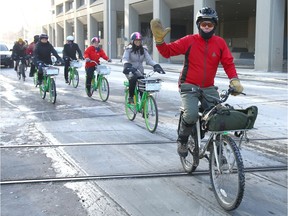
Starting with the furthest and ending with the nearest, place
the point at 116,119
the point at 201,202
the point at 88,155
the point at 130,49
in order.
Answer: the point at 116,119 < the point at 130,49 < the point at 88,155 < the point at 201,202

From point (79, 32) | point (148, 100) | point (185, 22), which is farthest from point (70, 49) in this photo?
point (79, 32)

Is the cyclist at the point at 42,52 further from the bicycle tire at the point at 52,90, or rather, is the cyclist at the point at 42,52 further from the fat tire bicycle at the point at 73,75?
the fat tire bicycle at the point at 73,75

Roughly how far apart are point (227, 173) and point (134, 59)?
16.9ft

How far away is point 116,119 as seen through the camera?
31.1 ft

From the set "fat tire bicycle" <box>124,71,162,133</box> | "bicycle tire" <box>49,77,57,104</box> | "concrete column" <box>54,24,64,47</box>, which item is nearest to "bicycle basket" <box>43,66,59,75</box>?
"bicycle tire" <box>49,77,57,104</box>

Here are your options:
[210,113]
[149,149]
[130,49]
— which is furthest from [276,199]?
[130,49]

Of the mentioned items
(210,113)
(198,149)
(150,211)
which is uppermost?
(210,113)

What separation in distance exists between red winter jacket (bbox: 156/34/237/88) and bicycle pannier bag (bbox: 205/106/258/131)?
0.80 metres

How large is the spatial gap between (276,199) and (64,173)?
2.61m

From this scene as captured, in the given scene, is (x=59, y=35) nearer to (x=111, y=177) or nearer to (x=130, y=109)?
(x=130, y=109)

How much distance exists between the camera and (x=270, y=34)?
27656 millimetres

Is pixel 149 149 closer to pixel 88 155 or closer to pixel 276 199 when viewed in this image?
pixel 88 155

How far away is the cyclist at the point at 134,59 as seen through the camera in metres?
8.49

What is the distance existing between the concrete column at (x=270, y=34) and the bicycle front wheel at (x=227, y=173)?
25.0 meters
